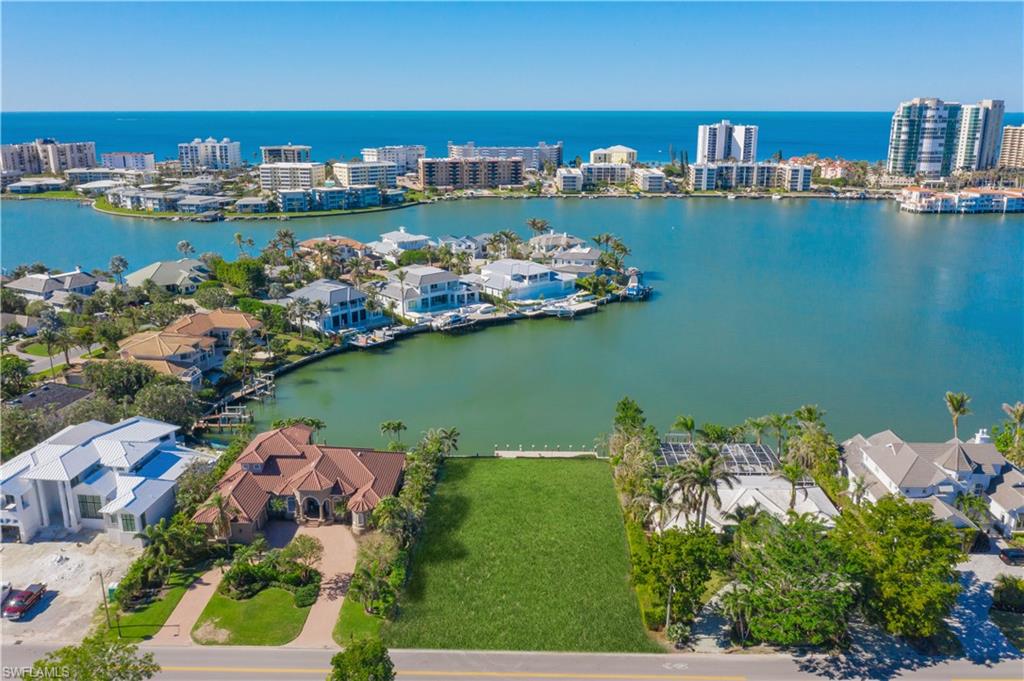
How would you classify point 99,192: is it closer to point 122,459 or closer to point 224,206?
point 224,206

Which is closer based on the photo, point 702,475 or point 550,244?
point 702,475

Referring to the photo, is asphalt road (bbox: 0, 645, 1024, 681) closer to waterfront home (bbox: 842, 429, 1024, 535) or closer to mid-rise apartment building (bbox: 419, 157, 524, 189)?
waterfront home (bbox: 842, 429, 1024, 535)

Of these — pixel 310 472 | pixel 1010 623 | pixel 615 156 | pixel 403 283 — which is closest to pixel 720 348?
pixel 403 283

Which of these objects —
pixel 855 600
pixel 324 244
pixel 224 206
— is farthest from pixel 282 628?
pixel 224 206

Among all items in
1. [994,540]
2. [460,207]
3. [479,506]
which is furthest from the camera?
[460,207]

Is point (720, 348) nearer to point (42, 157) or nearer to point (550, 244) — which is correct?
point (550, 244)

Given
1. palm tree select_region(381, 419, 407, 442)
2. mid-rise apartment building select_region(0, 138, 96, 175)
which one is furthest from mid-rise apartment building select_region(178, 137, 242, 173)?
palm tree select_region(381, 419, 407, 442)
